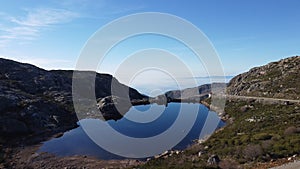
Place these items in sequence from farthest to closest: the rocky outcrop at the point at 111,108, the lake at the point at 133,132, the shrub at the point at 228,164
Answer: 1. the rocky outcrop at the point at 111,108
2. the lake at the point at 133,132
3. the shrub at the point at 228,164

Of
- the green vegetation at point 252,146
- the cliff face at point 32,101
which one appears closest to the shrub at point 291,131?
the green vegetation at point 252,146

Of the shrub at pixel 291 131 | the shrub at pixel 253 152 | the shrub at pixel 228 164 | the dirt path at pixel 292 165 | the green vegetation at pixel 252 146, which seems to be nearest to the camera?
the dirt path at pixel 292 165

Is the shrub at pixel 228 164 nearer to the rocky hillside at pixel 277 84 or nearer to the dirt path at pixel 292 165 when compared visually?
the dirt path at pixel 292 165

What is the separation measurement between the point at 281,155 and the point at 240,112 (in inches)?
1621

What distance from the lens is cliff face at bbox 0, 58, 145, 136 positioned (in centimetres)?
6469

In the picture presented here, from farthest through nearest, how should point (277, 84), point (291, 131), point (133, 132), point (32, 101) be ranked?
point (277, 84) → point (32, 101) → point (133, 132) → point (291, 131)

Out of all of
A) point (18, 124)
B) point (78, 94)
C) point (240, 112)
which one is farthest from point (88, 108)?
point (240, 112)

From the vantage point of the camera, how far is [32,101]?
74.7m

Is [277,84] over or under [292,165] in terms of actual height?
over

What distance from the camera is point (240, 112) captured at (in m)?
70.6

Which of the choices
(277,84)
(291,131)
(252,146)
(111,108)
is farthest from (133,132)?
(277,84)

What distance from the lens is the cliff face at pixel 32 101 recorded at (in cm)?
6469

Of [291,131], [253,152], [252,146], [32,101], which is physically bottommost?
[253,152]

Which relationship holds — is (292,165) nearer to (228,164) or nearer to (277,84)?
(228,164)
